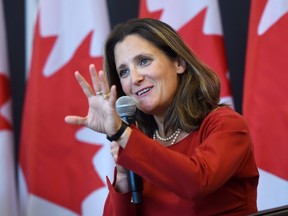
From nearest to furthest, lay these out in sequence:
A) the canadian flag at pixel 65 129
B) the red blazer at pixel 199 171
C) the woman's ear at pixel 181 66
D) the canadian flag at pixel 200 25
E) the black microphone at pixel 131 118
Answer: the red blazer at pixel 199 171
the black microphone at pixel 131 118
the woman's ear at pixel 181 66
the canadian flag at pixel 200 25
the canadian flag at pixel 65 129

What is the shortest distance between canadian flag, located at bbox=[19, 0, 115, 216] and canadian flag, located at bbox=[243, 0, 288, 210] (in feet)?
2.41

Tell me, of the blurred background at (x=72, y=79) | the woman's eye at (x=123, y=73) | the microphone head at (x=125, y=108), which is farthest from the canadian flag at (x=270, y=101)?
the microphone head at (x=125, y=108)

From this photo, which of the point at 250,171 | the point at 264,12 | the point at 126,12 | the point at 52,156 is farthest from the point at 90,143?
the point at 250,171

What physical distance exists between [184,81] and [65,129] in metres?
1.07

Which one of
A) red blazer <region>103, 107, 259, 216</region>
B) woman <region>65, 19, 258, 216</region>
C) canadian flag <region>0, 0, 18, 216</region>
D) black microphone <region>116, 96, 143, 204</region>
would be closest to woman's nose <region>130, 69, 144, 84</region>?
woman <region>65, 19, 258, 216</region>

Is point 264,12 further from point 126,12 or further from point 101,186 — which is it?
point 101,186

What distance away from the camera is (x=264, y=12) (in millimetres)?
1980

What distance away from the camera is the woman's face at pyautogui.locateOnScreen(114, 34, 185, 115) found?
124cm

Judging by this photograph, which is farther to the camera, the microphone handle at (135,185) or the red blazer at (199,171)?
the microphone handle at (135,185)

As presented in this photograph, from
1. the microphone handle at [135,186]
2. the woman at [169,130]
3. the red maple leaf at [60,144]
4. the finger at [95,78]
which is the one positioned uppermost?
the finger at [95,78]

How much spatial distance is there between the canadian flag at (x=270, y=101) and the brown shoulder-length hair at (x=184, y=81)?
725mm

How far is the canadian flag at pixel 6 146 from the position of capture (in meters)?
2.18

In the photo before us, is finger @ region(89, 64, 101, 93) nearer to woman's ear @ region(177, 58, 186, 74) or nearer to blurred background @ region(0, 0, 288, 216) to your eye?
woman's ear @ region(177, 58, 186, 74)

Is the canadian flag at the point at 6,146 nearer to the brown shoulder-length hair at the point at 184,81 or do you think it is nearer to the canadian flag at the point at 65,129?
the canadian flag at the point at 65,129
